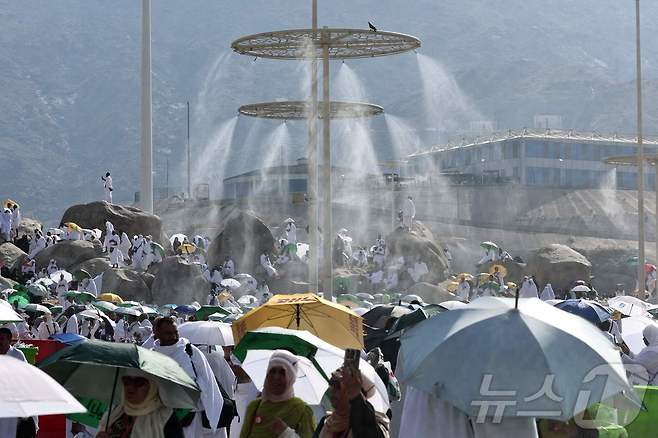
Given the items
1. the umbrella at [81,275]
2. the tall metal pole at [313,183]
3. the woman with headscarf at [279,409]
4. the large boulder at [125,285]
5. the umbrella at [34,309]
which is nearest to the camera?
the woman with headscarf at [279,409]

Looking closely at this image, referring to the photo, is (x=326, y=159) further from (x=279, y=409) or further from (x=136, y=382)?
(x=136, y=382)

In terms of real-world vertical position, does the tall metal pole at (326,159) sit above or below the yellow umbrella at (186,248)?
above

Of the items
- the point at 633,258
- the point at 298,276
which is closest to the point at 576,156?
the point at 633,258

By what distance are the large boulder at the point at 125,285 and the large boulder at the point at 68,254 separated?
1189 millimetres

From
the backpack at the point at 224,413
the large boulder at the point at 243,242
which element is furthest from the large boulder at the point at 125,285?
the backpack at the point at 224,413

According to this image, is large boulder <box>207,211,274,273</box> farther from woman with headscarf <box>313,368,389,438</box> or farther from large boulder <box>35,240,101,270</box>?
woman with headscarf <box>313,368,389,438</box>

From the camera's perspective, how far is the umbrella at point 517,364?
593 cm

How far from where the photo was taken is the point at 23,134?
18075 centimetres

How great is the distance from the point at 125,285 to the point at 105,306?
29.1 ft

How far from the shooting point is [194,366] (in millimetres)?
8492

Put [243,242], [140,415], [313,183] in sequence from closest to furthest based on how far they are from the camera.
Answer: [140,415]
[313,183]
[243,242]

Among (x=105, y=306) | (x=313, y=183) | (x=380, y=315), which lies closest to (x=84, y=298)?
(x=105, y=306)

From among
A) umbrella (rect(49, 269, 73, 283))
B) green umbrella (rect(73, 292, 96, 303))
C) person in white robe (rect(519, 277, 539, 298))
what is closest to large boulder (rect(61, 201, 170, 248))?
umbrella (rect(49, 269, 73, 283))

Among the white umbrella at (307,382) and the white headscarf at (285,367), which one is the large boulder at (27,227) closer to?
the white umbrella at (307,382)
